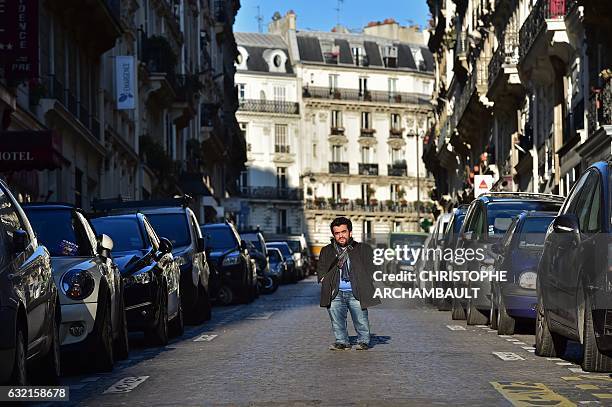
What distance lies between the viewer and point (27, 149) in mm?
25125

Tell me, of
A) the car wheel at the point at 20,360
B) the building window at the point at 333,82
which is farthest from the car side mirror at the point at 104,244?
the building window at the point at 333,82

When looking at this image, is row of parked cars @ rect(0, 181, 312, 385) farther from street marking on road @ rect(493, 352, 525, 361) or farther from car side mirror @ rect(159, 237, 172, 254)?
street marking on road @ rect(493, 352, 525, 361)

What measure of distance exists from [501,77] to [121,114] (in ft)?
40.4

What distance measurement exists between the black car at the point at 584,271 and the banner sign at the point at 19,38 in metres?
14.7

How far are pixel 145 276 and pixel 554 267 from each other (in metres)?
5.03

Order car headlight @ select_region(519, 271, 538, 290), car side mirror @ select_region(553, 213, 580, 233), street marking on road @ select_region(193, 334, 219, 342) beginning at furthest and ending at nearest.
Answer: street marking on road @ select_region(193, 334, 219, 342), car headlight @ select_region(519, 271, 538, 290), car side mirror @ select_region(553, 213, 580, 233)

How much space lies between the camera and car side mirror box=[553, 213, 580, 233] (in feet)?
42.4

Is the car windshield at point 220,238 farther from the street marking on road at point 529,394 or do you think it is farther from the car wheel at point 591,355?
the street marking on road at point 529,394

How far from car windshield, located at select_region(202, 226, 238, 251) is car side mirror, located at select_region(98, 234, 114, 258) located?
17.8 meters

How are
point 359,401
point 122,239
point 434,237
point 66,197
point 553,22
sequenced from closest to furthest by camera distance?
point 359,401 → point 122,239 → point 434,237 → point 66,197 → point 553,22

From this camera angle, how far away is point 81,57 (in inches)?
1565

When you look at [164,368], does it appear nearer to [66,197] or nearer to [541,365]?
[541,365]

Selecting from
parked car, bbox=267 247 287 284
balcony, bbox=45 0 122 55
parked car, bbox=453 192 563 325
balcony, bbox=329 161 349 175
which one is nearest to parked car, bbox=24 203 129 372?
parked car, bbox=453 192 563 325

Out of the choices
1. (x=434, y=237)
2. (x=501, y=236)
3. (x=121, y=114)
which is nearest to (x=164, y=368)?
(x=501, y=236)
